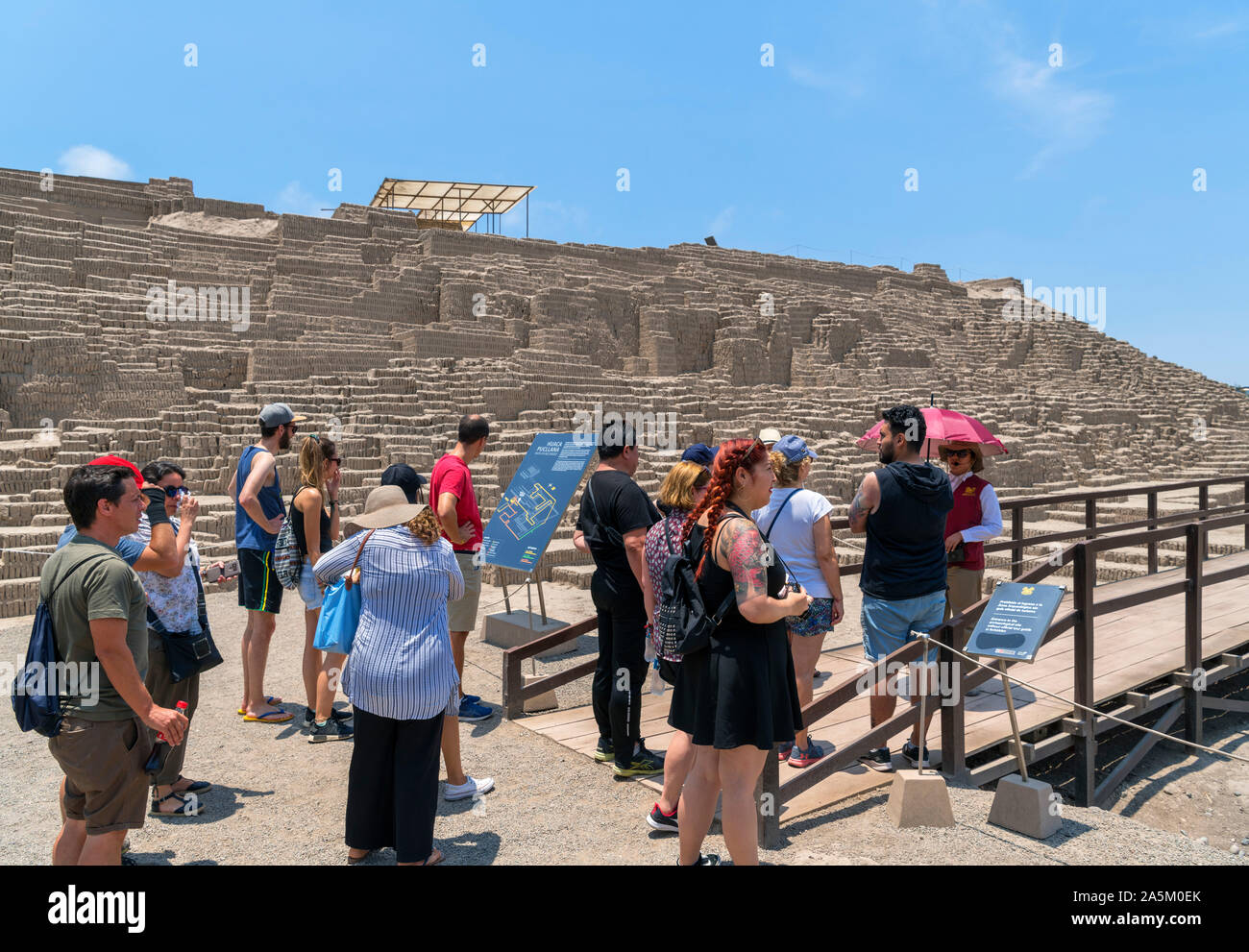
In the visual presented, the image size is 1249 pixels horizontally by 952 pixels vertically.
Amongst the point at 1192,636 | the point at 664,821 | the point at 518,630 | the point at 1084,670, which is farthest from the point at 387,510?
the point at 1192,636

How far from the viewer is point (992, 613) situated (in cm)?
409

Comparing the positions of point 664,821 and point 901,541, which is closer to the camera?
point 664,821

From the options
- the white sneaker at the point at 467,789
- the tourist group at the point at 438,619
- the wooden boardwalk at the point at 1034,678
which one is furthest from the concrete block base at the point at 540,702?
the white sneaker at the point at 467,789

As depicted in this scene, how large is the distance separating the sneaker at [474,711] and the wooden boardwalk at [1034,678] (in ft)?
0.65

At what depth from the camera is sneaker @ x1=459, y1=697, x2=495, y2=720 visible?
521 cm

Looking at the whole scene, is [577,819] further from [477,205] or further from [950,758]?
[477,205]

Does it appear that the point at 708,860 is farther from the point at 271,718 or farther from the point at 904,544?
the point at 271,718

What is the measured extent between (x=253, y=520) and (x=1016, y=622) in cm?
422

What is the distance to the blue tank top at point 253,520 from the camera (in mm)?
5000

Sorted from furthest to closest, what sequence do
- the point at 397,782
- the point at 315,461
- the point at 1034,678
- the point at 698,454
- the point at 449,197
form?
the point at 449,197
the point at 1034,678
the point at 315,461
the point at 698,454
the point at 397,782

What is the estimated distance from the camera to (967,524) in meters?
5.26

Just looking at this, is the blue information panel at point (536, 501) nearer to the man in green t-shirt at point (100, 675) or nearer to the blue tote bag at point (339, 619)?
the blue tote bag at point (339, 619)

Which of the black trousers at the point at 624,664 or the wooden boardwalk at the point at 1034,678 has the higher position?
the black trousers at the point at 624,664
